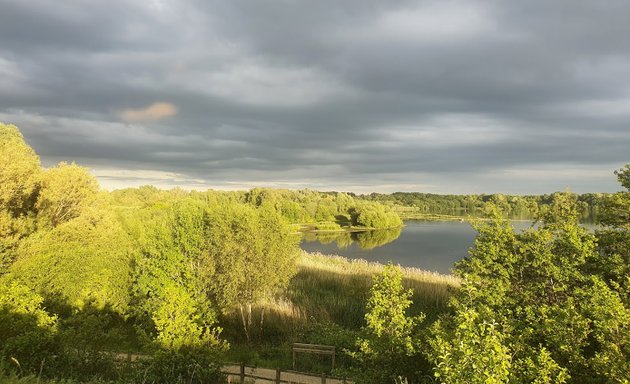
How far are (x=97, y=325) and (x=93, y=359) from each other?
43.6 inches

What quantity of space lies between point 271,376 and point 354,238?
68695 mm

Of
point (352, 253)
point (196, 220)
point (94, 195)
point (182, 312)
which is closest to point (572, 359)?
point (182, 312)

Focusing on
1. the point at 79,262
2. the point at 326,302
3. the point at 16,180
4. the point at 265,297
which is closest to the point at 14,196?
the point at 16,180

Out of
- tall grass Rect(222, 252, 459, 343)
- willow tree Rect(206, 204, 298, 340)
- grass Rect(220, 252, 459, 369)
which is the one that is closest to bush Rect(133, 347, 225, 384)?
grass Rect(220, 252, 459, 369)

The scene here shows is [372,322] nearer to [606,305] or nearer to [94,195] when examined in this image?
[606,305]

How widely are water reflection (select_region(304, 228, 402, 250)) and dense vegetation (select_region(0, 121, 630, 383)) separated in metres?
38.6

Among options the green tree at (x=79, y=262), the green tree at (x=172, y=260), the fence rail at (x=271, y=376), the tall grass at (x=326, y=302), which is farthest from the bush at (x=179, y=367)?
the tall grass at (x=326, y=302)

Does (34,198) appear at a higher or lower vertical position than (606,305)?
higher

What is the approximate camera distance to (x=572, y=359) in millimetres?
8500

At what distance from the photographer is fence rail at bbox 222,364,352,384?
563 inches

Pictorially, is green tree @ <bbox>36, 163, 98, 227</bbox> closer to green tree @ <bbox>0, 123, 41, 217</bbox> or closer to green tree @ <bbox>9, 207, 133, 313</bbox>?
green tree @ <bbox>0, 123, 41, 217</bbox>

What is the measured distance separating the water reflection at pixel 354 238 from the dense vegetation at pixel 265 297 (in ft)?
127

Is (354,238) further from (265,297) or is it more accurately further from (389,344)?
(389,344)

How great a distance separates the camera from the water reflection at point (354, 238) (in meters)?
72.2
